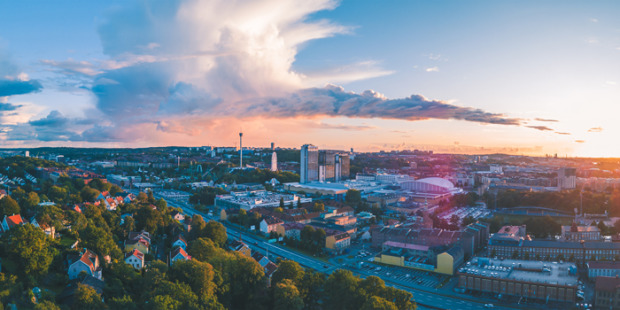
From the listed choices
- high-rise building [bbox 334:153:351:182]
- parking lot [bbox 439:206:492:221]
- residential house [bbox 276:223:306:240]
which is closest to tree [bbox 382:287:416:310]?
residential house [bbox 276:223:306:240]

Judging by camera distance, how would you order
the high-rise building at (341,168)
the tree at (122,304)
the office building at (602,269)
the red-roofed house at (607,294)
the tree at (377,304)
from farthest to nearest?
the high-rise building at (341,168) < the office building at (602,269) < the red-roofed house at (607,294) < the tree at (377,304) < the tree at (122,304)

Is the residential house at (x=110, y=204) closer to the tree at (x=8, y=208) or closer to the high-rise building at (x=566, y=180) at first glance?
the tree at (x=8, y=208)

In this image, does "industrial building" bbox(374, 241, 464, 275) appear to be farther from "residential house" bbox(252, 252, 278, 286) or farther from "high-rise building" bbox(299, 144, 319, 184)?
"high-rise building" bbox(299, 144, 319, 184)

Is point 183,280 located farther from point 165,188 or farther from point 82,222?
point 165,188

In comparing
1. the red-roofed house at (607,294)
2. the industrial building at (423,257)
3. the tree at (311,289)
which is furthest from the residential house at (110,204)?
the red-roofed house at (607,294)

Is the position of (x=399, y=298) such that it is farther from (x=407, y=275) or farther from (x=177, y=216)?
(x=177, y=216)

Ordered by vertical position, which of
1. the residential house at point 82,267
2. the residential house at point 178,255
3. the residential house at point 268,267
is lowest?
the residential house at point 268,267

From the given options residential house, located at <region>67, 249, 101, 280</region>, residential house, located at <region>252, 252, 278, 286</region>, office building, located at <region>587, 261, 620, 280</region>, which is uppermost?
residential house, located at <region>67, 249, 101, 280</region>
